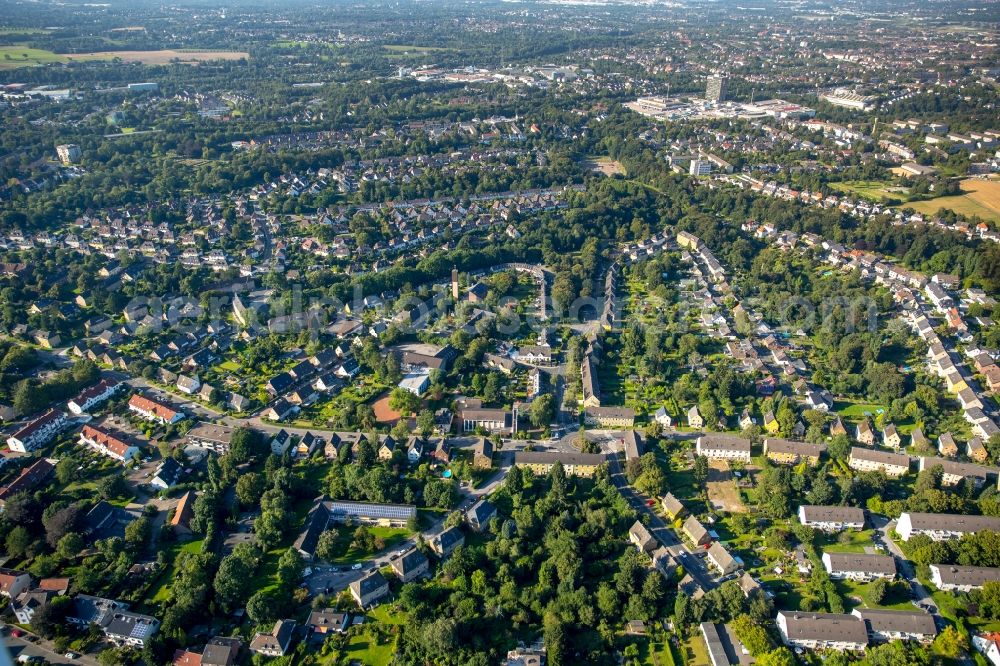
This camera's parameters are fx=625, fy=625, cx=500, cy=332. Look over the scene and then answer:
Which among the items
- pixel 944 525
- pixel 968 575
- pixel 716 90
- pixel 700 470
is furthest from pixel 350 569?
pixel 716 90

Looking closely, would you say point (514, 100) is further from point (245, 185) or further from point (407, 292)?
point (407, 292)

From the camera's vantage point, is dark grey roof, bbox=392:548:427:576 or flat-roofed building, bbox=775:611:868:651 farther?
dark grey roof, bbox=392:548:427:576

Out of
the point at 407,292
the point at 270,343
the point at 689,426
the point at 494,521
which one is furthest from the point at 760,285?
the point at 270,343

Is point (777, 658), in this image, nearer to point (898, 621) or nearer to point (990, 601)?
point (898, 621)

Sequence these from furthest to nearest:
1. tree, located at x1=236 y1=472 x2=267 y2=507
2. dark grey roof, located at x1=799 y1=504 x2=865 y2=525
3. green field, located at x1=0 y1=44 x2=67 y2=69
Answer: green field, located at x1=0 y1=44 x2=67 y2=69
tree, located at x1=236 y1=472 x2=267 y2=507
dark grey roof, located at x1=799 y1=504 x2=865 y2=525

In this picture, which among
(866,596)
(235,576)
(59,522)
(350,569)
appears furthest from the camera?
(59,522)

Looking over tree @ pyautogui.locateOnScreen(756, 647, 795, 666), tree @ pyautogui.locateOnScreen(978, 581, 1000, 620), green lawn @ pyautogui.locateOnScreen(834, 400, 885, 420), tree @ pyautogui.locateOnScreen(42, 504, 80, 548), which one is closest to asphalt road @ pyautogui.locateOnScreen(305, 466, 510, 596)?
tree @ pyautogui.locateOnScreen(42, 504, 80, 548)

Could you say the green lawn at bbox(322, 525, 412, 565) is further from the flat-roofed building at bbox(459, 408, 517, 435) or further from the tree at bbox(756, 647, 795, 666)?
the tree at bbox(756, 647, 795, 666)

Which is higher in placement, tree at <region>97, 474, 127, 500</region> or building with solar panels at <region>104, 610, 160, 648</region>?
tree at <region>97, 474, 127, 500</region>
